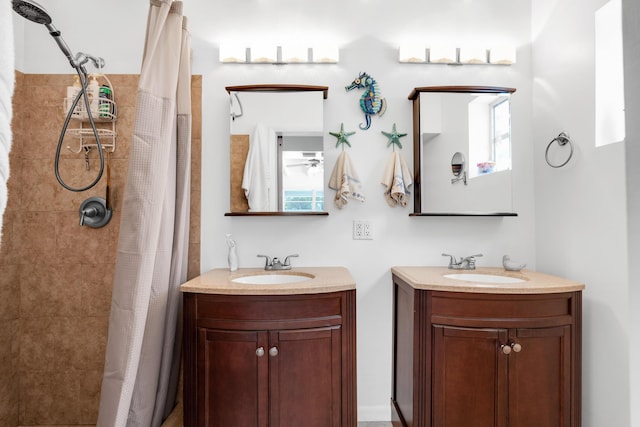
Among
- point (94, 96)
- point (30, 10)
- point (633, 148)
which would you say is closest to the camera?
point (633, 148)

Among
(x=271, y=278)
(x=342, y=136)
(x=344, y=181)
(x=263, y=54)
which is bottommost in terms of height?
(x=271, y=278)

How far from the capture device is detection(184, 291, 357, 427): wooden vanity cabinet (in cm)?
162

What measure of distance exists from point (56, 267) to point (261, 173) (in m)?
1.36

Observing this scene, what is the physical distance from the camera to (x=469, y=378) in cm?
164

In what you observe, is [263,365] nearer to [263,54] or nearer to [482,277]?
[482,277]

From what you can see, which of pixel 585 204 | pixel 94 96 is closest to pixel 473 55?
pixel 585 204

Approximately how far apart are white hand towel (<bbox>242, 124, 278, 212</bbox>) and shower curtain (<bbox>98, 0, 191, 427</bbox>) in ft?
1.19

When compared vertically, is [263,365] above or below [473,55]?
below

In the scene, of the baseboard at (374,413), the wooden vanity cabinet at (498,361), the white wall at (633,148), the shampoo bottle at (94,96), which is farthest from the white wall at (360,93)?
the white wall at (633,148)

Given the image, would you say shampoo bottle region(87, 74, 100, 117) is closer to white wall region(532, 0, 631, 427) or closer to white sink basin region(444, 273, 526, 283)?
white sink basin region(444, 273, 526, 283)

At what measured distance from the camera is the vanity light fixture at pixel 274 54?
7.07 ft

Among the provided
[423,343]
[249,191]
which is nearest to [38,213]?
[249,191]

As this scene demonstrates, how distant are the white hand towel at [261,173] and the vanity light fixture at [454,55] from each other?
984 mm

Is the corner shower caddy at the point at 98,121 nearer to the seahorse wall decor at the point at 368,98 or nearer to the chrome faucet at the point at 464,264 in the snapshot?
the seahorse wall decor at the point at 368,98
